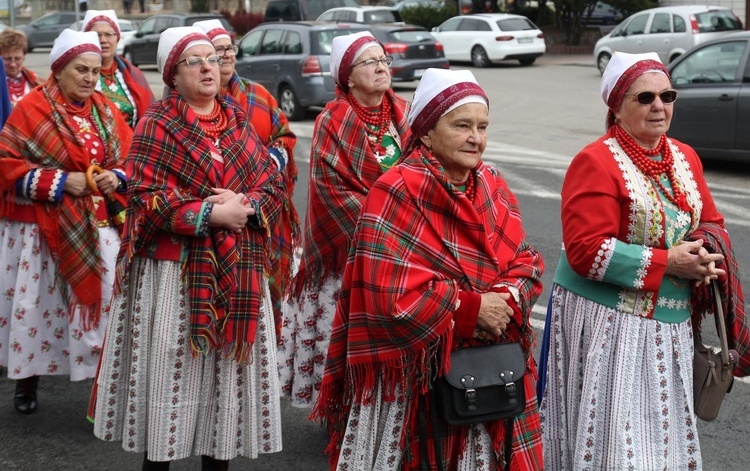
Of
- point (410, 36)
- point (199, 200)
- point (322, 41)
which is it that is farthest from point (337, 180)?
point (410, 36)

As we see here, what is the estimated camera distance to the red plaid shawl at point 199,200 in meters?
4.43

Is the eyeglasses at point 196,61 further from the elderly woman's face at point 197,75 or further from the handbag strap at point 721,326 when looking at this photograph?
the handbag strap at point 721,326

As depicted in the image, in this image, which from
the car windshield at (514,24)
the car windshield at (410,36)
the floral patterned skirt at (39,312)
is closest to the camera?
the floral patterned skirt at (39,312)

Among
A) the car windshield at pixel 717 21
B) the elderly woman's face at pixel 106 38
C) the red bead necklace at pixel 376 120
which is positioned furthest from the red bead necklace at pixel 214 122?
the car windshield at pixel 717 21

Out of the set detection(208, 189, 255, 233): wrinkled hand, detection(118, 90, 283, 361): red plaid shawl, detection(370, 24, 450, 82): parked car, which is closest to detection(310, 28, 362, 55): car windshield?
detection(370, 24, 450, 82): parked car

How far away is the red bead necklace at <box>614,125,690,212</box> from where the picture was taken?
161 inches

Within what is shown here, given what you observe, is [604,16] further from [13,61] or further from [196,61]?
[196,61]

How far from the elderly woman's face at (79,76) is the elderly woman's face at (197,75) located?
124cm

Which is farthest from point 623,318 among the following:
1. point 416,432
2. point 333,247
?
point 333,247

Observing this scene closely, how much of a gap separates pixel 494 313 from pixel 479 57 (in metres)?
26.2

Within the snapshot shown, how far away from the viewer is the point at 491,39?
28.5m

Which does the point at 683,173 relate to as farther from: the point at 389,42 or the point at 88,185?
the point at 389,42

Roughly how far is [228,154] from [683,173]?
1.81 meters

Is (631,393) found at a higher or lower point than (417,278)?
lower
